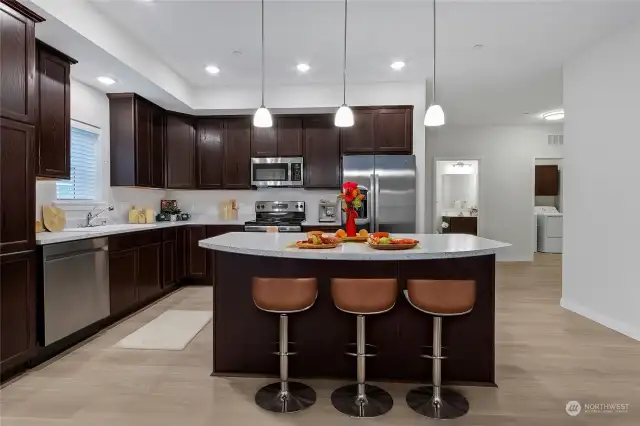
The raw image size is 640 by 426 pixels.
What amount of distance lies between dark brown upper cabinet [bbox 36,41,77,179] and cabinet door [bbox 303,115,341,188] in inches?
111

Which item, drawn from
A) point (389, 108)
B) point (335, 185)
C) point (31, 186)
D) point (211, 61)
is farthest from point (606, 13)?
point (31, 186)

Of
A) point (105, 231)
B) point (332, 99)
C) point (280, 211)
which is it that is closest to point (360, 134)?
point (332, 99)

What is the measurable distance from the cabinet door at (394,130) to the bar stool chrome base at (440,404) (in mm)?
3257

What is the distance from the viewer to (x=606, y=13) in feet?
10.5

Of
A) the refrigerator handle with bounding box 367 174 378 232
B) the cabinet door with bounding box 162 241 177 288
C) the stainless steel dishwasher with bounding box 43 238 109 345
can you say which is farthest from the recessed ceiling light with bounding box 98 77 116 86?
the refrigerator handle with bounding box 367 174 378 232

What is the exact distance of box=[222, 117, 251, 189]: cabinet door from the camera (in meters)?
5.53

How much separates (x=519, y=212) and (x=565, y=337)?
472 cm

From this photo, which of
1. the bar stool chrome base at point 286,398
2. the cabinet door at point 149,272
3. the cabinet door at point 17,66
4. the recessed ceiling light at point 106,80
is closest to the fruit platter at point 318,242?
the bar stool chrome base at point 286,398

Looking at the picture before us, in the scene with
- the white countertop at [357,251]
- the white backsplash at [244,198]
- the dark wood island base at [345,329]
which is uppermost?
the white backsplash at [244,198]

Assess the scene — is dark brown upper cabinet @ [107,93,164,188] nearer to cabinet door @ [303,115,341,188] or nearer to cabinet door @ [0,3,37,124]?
cabinet door @ [0,3,37,124]

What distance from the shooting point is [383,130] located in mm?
5055

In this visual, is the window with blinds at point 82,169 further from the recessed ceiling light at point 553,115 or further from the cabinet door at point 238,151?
the recessed ceiling light at point 553,115

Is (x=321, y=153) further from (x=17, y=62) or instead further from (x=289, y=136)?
(x=17, y=62)

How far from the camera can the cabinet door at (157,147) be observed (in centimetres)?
511
